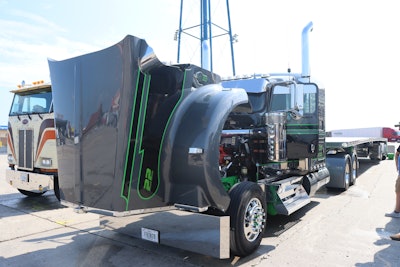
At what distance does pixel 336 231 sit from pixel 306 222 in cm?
58

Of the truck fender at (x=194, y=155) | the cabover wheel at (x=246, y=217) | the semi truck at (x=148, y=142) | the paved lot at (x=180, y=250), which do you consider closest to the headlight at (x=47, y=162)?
the paved lot at (x=180, y=250)

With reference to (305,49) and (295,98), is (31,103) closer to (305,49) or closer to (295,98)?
(295,98)

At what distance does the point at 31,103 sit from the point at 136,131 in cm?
522

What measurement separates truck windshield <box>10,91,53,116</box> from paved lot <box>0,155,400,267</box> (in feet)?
6.64

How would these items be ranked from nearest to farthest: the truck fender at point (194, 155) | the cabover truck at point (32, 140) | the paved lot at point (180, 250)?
the truck fender at point (194, 155) < the paved lot at point (180, 250) < the cabover truck at point (32, 140)

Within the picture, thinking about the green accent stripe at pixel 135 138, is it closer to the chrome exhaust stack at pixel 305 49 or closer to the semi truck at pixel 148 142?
the semi truck at pixel 148 142

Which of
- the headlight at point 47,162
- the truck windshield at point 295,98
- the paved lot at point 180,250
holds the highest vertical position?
the truck windshield at point 295,98

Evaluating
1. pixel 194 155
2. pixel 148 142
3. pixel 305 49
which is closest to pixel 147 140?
pixel 148 142

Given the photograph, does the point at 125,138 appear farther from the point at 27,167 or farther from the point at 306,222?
the point at 27,167

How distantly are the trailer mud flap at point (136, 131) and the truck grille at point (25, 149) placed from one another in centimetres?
384

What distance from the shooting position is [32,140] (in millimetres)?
7039

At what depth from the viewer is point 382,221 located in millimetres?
5539

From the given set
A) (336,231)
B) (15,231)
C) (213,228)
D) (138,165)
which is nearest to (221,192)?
(213,228)

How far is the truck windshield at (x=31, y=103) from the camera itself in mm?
6988
